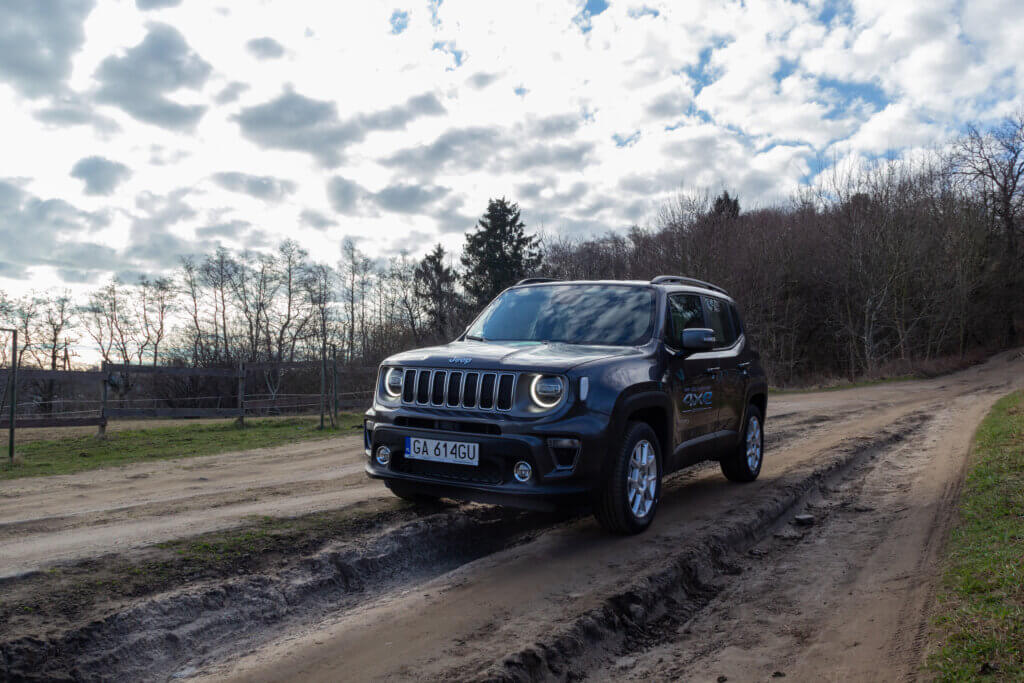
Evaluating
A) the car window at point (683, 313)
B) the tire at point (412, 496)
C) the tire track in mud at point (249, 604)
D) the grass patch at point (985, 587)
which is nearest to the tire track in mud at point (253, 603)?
the tire track in mud at point (249, 604)

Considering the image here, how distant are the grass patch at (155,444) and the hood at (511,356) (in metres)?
7.22

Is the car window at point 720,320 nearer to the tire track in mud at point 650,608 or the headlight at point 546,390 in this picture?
the tire track in mud at point 650,608

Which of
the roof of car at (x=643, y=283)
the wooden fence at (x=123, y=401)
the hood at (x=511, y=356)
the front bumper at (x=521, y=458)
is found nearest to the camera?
the front bumper at (x=521, y=458)

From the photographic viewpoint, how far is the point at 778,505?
6.42 meters

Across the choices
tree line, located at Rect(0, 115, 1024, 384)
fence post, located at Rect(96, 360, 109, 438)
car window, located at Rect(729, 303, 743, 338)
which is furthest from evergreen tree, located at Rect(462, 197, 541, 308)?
car window, located at Rect(729, 303, 743, 338)

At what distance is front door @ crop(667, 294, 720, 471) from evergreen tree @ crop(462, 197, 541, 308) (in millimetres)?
37239

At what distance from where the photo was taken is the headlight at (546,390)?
4820 millimetres

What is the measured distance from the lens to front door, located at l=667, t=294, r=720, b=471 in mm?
5938

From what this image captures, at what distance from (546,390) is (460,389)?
66 cm

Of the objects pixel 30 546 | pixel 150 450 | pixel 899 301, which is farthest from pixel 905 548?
pixel 899 301

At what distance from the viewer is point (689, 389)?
614 centimetres

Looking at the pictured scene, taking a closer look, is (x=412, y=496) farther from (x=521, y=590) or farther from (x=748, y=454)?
(x=748, y=454)

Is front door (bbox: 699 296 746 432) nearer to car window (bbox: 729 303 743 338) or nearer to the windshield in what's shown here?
car window (bbox: 729 303 743 338)

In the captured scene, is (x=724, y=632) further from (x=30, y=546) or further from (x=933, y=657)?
(x=30, y=546)
